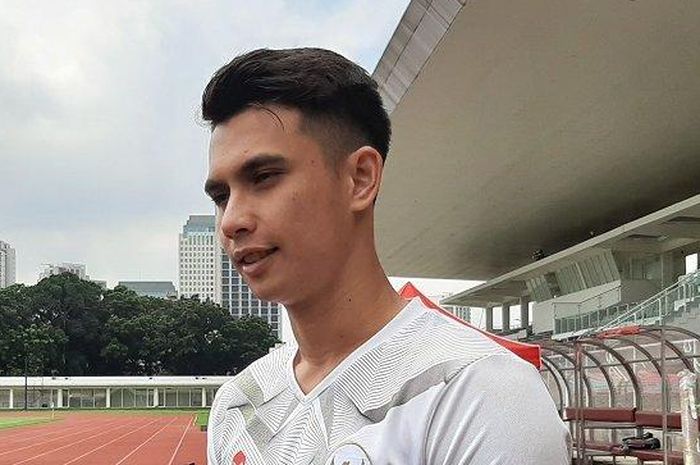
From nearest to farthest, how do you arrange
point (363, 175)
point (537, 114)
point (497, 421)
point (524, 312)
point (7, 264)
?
1. point (497, 421)
2. point (363, 175)
3. point (537, 114)
4. point (524, 312)
5. point (7, 264)

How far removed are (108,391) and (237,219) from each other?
195ft

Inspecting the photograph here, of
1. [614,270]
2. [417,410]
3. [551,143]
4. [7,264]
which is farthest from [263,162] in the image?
[7,264]

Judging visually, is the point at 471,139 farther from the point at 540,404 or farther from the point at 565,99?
the point at 540,404

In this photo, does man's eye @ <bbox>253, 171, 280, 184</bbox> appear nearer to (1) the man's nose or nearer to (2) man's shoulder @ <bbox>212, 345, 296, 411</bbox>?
(1) the man's nose

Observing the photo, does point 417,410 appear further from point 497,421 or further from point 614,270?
point 614,270

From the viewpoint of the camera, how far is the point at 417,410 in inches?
41.7

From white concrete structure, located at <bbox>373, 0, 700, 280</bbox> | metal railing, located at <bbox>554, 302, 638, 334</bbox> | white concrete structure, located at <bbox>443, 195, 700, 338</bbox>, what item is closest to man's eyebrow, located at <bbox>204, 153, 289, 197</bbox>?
white concrete structure, located at <bbox>373, 0, 700, 280</bbox>

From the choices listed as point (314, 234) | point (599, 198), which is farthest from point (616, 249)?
point (314, 234)

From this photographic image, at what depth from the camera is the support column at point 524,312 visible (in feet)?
148

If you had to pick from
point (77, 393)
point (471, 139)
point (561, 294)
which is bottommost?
point (77, 393)

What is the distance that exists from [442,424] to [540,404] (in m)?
0.11

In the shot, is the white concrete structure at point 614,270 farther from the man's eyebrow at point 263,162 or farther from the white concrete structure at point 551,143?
the man's eyebrow at point 263,162

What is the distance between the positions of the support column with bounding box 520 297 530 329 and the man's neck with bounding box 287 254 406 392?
43.9 meters

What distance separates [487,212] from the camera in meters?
28.0
